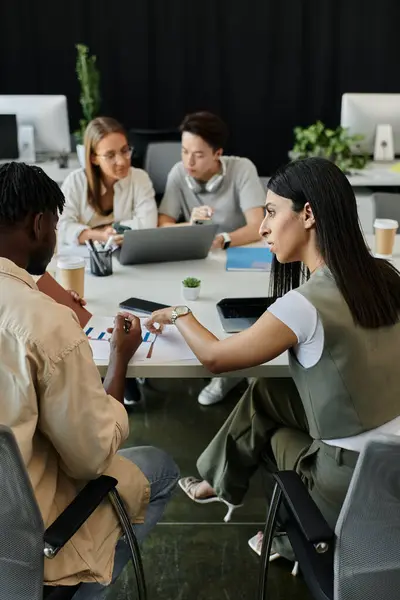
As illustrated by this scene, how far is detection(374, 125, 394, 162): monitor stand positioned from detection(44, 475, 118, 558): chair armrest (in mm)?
3417

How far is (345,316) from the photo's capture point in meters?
1.35

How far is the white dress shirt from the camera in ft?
9.05

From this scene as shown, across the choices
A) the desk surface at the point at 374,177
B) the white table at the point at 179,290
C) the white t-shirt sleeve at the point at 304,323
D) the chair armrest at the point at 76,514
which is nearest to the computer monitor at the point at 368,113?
the desk surface at the point at 374,177

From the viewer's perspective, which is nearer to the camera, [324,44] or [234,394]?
[234,394]

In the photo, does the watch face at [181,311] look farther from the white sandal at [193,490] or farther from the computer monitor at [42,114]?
the computer monitor at [42,114]

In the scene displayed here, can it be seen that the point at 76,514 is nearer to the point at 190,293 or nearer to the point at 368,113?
the point at 190,293

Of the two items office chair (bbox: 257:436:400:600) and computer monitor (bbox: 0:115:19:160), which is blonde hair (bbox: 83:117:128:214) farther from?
office chair (bbox: 257:436:400:600)

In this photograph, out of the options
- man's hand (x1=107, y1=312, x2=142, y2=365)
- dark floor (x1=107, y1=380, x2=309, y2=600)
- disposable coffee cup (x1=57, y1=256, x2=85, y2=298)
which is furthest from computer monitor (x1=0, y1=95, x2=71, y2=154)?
man's hand (x1=107, y1=312, x2=142, y2=365)

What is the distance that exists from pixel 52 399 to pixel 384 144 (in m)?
3.54

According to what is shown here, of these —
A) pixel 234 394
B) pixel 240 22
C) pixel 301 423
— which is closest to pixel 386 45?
pixel 240 22

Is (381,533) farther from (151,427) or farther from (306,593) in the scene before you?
(151,427)

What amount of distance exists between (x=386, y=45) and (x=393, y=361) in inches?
194

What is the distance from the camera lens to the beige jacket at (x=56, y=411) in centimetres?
111

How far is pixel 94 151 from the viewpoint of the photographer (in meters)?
2.79
